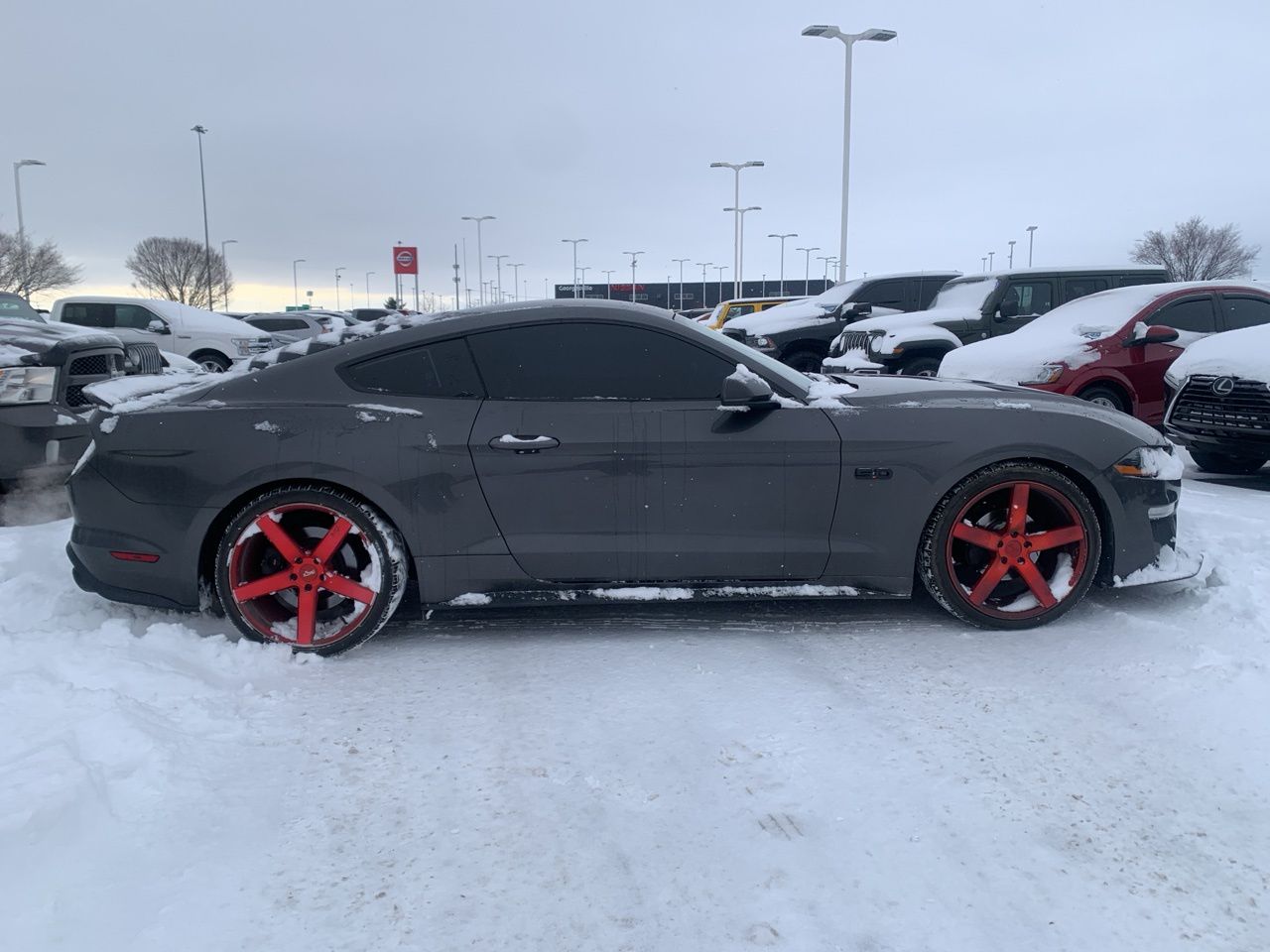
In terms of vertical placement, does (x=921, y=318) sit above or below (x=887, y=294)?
below

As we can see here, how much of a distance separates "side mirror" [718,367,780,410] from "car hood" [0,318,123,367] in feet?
16.0

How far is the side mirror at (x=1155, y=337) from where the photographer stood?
852 cm

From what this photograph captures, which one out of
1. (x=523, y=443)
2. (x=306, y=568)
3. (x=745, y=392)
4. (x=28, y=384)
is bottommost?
(x=306, y=568)

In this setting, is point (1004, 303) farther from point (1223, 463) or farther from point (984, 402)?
point (984, 402)

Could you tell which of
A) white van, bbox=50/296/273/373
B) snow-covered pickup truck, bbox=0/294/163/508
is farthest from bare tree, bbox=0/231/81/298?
snow-covered pickup truck, bbox=0/294/163/508

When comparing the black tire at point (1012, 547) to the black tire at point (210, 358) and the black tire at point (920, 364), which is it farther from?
the black tire at point (210, 358)

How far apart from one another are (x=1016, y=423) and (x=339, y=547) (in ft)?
9.27

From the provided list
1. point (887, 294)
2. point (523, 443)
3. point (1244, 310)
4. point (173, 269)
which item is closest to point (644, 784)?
point (523, 443)

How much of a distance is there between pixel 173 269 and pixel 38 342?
221 ft

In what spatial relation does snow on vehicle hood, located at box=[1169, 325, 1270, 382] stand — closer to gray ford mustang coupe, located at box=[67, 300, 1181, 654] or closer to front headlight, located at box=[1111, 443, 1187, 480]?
front headlight, located at box=[1111, 443, 1187, 480]

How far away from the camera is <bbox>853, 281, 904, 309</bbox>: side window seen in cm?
1492

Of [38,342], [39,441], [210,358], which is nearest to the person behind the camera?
[39,441]

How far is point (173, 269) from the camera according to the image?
2596 inches

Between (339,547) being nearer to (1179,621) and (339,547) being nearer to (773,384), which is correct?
(773,384)
